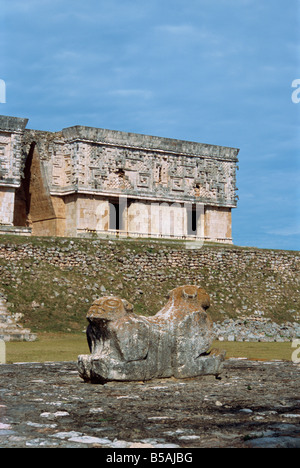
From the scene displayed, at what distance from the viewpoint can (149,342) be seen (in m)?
9.95

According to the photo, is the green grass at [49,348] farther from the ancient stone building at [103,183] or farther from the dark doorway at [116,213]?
the dark doorway at [116,213]

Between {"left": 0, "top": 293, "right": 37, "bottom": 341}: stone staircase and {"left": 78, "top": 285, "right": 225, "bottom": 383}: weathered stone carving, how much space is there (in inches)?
383

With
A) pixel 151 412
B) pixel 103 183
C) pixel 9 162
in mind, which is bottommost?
pixel 151 412

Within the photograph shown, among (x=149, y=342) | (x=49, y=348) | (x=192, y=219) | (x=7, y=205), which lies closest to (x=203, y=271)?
(x=192, y=219)

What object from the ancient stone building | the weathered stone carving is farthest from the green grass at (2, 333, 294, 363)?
the ancient stone building

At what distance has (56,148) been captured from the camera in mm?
35531

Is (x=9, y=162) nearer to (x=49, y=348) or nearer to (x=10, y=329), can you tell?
(x=10, y=329)

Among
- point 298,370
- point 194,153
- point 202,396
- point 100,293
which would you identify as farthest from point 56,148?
point 202,396

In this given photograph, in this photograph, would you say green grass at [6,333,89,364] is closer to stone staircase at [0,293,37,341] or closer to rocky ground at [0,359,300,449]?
stone staircase at [0,293,37,341]

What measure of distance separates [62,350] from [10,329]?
14.1ft

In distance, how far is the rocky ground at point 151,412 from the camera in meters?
5.89

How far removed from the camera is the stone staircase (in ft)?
64.3
